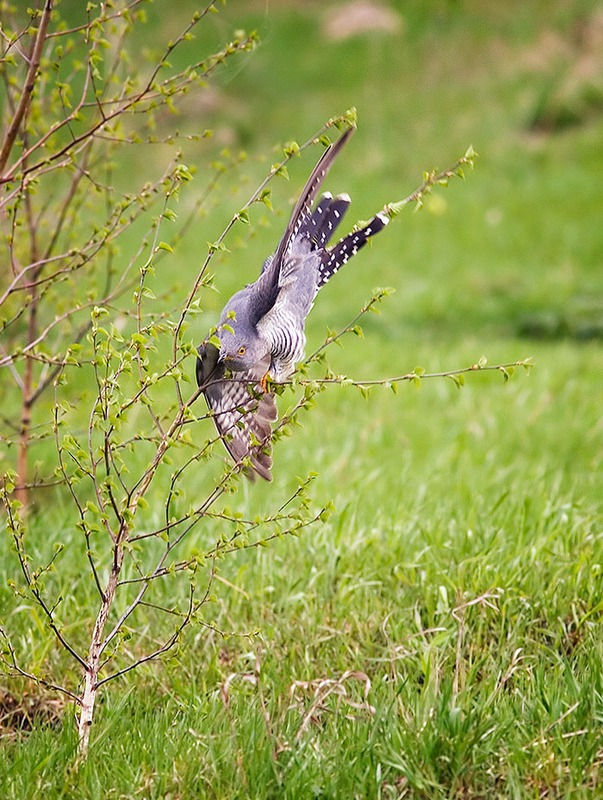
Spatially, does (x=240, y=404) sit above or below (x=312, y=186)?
below

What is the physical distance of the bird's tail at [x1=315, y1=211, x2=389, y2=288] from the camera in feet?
7.84

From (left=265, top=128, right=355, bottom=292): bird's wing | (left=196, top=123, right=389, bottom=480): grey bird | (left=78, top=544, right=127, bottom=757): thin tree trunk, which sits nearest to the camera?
(left=265, top=128, right=355, bottom=292): bird's wing

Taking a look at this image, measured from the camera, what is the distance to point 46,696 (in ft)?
8.89

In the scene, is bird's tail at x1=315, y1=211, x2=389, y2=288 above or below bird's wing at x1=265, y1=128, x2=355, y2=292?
above

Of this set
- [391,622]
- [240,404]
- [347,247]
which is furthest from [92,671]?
[347,247]

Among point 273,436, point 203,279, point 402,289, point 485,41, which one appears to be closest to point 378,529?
point 273,436

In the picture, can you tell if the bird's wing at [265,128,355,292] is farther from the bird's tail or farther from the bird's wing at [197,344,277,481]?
the bird's wing at [197,344,277,481]

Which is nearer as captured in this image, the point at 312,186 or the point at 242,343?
the point at 312,186

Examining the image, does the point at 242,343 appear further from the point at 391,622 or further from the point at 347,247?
the point at 391,622

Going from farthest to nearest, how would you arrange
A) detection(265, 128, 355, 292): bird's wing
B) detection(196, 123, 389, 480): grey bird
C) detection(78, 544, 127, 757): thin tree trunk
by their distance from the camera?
detection(196, 123, 389, 480): grey bird
detection(78, 544, 127, 757): thin tree trunk
detection(265, 128, 355, 292): bird's wing

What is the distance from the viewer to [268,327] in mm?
2592

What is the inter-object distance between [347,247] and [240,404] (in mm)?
521

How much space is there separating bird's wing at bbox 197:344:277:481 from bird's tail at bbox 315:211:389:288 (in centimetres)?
32

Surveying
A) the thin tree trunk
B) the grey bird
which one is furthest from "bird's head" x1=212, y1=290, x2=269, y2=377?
the thin tree trunk
